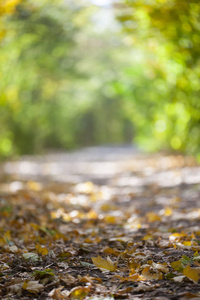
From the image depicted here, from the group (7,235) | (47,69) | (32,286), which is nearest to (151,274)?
(32,286)

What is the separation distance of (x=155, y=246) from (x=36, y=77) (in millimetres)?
10406

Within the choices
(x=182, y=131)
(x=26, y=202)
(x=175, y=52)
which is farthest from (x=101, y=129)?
(x=26, y=202)

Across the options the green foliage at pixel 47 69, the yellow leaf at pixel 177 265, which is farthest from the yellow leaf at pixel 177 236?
the green foliage at pixel 47 69

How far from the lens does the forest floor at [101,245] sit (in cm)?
189

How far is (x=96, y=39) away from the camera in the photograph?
1416 cm

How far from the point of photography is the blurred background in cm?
592

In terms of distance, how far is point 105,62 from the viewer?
1628 cm

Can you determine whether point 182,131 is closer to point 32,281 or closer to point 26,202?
point 26,202

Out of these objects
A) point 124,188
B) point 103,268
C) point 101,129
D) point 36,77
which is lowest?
point 101,129

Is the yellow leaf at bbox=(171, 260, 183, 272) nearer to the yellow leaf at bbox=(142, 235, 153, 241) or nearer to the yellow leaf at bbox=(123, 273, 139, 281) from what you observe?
the yellow leaf at bbox=(123, 273, 139, 281)

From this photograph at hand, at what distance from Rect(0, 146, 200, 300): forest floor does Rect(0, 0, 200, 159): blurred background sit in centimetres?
179

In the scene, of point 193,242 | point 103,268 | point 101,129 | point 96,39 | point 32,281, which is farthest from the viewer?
point 101,129

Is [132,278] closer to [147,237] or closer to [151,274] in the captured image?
[151,274]

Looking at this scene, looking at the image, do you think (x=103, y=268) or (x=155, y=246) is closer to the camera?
(x=103, y=268)
